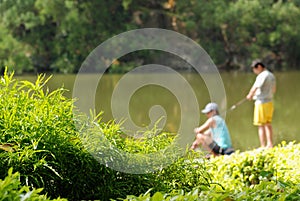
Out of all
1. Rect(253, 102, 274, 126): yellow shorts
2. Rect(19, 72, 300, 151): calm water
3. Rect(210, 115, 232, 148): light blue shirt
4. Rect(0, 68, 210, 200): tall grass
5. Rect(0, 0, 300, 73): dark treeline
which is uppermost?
→ Rect(0, 0, 300, 73): dark treeline

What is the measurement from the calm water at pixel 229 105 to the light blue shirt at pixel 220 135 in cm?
48

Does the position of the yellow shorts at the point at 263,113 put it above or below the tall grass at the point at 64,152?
above

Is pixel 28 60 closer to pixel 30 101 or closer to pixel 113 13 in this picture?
pixel 113 13

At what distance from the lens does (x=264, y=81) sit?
9.46 m

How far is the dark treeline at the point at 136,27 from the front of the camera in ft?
108

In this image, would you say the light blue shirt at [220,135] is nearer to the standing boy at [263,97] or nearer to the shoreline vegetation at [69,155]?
the standing boy at [263,97]

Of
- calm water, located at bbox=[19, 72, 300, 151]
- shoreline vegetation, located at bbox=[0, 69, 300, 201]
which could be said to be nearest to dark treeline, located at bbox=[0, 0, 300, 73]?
calm water, located at bbox=[19, 72, 300, 151]

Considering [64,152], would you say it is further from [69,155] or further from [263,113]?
[263,113]

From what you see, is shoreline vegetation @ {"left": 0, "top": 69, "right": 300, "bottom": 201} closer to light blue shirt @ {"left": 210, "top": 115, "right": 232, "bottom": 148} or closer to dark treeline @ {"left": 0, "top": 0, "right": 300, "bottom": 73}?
light blue shirt @ {"left": 210, "top": 115, "right": 232, "bottom": 148}

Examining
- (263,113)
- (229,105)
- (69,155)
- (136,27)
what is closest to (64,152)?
(69,155)

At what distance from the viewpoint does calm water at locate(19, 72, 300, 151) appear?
12755mm

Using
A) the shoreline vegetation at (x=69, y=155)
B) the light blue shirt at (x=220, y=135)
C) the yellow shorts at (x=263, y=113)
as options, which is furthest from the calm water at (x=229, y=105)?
the shoreline vegetation at (x=69, y=155)

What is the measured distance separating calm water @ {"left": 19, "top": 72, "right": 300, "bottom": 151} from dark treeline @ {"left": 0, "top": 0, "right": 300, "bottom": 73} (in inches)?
201

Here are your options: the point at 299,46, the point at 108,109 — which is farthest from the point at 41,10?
the point at 108,109
